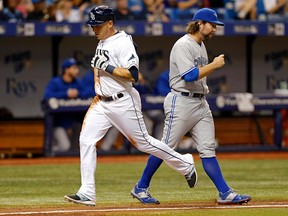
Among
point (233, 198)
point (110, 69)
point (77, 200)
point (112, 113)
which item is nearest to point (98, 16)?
point (110, 69)

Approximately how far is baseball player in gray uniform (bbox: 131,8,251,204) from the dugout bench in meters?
7.19

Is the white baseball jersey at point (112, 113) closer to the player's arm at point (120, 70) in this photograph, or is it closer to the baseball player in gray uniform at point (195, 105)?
the player's arm at point (120, 70)

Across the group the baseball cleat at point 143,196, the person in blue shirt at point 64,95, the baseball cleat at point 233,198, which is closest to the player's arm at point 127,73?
the baseball cleat at point 143,196

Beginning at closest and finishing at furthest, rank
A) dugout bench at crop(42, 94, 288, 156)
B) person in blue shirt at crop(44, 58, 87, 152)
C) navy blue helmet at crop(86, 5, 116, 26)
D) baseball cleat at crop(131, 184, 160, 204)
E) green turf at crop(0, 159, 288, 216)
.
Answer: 1. navy blue helmet at crop(86, 5, 116, 26)
2. baseball cleat at crop(131, 184, 160, 204)
3. green turf at crop(0, 159, 288, 216)
4. person in blue shirt at crop(44, 58, 87, 152)
5. dugout bench at crop(42, 94, 288, 156)

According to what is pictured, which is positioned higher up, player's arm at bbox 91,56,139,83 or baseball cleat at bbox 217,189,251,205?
player's arm at bbox 91,56,139,83

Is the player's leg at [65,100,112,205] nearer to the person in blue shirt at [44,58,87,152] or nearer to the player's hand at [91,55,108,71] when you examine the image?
the player's hand at [91,55,108,71]

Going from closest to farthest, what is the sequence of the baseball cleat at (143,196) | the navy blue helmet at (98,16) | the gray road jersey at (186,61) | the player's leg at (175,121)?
the navy blue helmet at (98,16), the gray road jersey at (186,61), the player's leg at (175,121), the baseball cleat at (143,196)

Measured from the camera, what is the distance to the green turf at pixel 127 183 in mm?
9164

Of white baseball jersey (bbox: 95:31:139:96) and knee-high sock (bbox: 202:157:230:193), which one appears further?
knee-high sock (bbox: 202:157:230:193)

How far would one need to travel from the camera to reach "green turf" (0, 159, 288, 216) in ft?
30.1

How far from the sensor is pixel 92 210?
8016 millimetres

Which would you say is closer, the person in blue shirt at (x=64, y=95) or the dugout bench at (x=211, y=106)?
the person in blue shirt at (x=64, y=95)

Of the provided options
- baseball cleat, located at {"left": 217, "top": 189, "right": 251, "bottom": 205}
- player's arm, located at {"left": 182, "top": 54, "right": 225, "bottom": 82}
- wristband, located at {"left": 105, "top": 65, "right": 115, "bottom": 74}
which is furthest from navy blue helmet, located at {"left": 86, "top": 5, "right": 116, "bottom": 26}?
baseball cleat, located at {"left": 217, "top": 189, "right": 251, "bottom": 205}

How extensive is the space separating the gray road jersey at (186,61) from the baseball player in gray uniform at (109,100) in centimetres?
49
